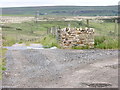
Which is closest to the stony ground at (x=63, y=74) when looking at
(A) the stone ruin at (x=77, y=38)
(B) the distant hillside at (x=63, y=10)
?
(A) the stone ruin at (x=77, y=38)

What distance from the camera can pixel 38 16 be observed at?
13912 centimetres

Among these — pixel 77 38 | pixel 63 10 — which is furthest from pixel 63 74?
pixel 63 10

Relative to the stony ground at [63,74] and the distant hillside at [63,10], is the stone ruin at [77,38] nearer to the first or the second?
the stony ground at [63,74]

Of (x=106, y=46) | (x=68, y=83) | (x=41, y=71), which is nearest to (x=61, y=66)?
(x=41, y=71)

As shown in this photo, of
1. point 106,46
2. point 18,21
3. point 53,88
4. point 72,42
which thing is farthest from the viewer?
point 18,21

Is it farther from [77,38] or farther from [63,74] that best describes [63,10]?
[63,74]

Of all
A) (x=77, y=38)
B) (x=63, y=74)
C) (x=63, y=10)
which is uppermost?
(x=63, y=74)

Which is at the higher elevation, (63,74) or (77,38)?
(63,74)

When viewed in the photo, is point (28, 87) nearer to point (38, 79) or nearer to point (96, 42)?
point (38, 79)

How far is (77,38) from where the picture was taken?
22938mm

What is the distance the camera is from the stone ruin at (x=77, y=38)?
2281cm

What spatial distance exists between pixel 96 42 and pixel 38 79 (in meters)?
13.0

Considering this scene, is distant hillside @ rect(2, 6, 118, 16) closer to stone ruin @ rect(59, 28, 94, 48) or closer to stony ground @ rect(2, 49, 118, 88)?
stone ruin @ rect(59, 28, 94, 48)

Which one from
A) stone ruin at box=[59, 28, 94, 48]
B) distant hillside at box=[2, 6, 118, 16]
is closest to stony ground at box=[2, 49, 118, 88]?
stone ruin at box=[59, 28, 94, 48]
